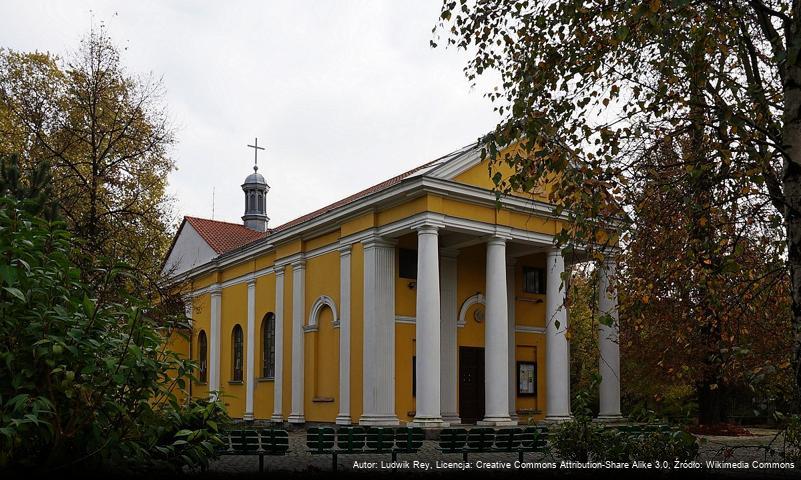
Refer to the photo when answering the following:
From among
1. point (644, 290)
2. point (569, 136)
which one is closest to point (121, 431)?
point (569, 136)

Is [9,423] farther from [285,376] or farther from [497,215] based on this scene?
[285,376]

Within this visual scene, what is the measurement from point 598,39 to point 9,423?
680cm

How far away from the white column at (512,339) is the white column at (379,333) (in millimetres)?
4772

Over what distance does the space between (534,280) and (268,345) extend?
376 inches

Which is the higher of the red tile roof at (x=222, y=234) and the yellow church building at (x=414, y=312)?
the red tile roof at (x=222, y=234)

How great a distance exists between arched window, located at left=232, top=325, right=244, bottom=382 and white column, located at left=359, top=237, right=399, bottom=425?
35.0ft

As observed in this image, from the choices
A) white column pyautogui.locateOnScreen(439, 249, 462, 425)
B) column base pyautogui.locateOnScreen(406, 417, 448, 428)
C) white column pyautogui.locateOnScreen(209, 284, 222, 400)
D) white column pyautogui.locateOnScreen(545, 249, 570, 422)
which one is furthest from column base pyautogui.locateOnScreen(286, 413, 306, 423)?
white column pyautogui.locateOnScreen(209, 284, 222, 400)

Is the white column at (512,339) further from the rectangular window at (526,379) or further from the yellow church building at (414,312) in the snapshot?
the rectangular window at (526,379)

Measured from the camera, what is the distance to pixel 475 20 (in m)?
9.65

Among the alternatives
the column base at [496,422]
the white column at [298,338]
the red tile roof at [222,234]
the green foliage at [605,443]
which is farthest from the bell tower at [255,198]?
the green foliage at [605,443]

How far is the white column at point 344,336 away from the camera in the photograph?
21922 mm

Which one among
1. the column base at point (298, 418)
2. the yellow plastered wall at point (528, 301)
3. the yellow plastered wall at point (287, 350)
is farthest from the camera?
the yellow plastered wall at point (528, 301)

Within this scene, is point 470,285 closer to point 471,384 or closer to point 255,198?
point 471,384

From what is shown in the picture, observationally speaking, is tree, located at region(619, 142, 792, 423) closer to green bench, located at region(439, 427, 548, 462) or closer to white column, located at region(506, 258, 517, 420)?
green bench, located at region(439, 427, 548, 462)
